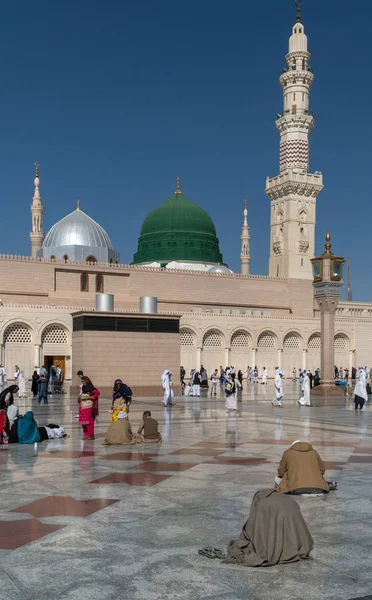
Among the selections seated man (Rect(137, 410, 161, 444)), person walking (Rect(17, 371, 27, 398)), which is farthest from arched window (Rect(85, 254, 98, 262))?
seated man (Rect(137, 410, 161, 444))

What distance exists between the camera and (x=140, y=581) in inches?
146

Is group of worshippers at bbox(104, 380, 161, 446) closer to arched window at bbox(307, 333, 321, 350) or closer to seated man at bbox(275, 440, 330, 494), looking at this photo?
seated man at bbox(275, 440, 330, 494)

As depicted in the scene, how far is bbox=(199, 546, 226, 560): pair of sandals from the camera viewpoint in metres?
4.13

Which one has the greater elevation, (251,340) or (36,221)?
(36,221)

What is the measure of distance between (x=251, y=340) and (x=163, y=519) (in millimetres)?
34029

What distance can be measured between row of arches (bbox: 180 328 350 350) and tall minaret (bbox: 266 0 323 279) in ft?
15.2

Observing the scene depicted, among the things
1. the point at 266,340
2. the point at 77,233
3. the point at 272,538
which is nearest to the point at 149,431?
the point at 272,538

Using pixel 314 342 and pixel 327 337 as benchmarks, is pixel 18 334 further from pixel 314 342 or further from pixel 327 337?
pixel 314 342

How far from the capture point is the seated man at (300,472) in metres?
5.86

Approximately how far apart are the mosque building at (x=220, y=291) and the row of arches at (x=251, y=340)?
6 cm

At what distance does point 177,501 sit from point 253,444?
3707 mm

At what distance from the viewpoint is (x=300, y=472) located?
588 cm

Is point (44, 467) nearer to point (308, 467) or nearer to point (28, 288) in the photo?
point (308, 467)

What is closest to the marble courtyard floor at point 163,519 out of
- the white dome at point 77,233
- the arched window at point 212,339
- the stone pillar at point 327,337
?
the stone pillar at point 327,337
